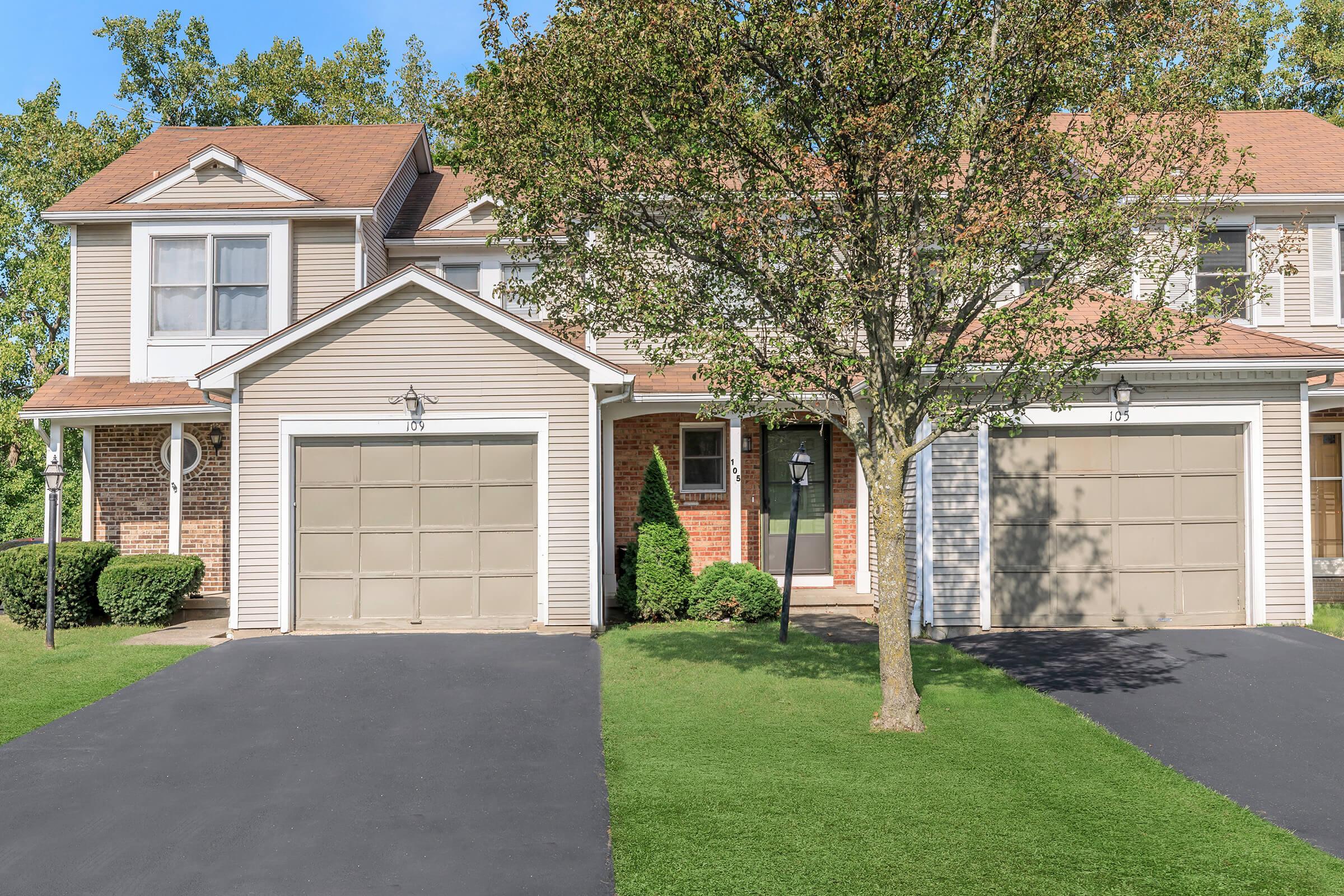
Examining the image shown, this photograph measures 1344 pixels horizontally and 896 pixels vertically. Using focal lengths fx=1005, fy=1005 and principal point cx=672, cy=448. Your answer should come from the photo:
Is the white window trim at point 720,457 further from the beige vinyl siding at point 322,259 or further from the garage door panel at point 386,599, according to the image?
the beige vinyl siding at point 322,259

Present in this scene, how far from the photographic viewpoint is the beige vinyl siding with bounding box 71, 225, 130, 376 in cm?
1504

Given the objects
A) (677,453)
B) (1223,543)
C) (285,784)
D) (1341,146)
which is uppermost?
(1341,146)

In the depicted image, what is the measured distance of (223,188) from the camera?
15023 mm

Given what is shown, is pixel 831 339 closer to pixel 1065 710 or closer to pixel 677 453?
pixel 1065 710

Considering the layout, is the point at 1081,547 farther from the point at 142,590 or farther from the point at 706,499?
the point at 142,590

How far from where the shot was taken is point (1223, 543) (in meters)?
12.5

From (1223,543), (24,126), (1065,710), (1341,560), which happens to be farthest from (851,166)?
(24,126)

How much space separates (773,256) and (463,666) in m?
5.21

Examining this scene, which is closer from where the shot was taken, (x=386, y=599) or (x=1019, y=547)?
(x=386, y=599)

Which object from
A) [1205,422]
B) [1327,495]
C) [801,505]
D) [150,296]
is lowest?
[801,505]

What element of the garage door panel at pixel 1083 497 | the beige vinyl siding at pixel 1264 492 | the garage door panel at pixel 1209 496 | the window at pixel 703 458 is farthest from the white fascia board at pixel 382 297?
the garage door panel at pixel 1209 496

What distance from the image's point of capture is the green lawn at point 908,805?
5.32m

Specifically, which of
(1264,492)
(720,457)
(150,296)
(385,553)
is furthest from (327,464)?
(1264,492)

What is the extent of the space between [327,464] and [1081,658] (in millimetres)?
8873
